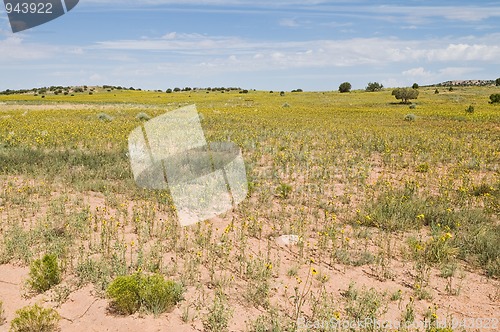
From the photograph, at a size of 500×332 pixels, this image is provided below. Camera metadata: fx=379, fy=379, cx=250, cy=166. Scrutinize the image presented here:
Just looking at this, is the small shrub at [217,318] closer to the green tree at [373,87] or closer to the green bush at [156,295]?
the green bush at [156,295]

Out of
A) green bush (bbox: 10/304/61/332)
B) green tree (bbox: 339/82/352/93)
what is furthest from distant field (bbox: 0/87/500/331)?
green tree (bbox: 339/82/352/93)

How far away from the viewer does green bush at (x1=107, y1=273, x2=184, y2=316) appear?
5.05 m

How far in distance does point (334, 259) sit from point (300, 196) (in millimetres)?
3559

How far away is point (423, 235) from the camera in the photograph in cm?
804

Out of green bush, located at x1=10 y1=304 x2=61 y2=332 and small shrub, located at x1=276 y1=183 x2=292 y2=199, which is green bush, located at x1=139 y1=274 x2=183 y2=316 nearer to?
green bush, located at x1=10 y1=304 x2=61 y2=332

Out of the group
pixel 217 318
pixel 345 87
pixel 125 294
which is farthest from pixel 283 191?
pixel 345 87

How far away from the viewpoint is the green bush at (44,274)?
5.49 m

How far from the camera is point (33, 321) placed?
4.55 meters

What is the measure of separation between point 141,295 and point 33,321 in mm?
1274

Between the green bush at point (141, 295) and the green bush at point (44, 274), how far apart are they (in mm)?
1026

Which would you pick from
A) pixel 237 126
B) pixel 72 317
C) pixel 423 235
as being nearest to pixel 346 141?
pixel 237 126

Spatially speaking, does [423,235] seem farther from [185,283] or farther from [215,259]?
[185,283]

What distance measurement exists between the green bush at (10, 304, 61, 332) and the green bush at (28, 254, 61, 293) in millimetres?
812

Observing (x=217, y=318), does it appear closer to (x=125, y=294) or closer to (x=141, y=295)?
(x=141, y=295)
